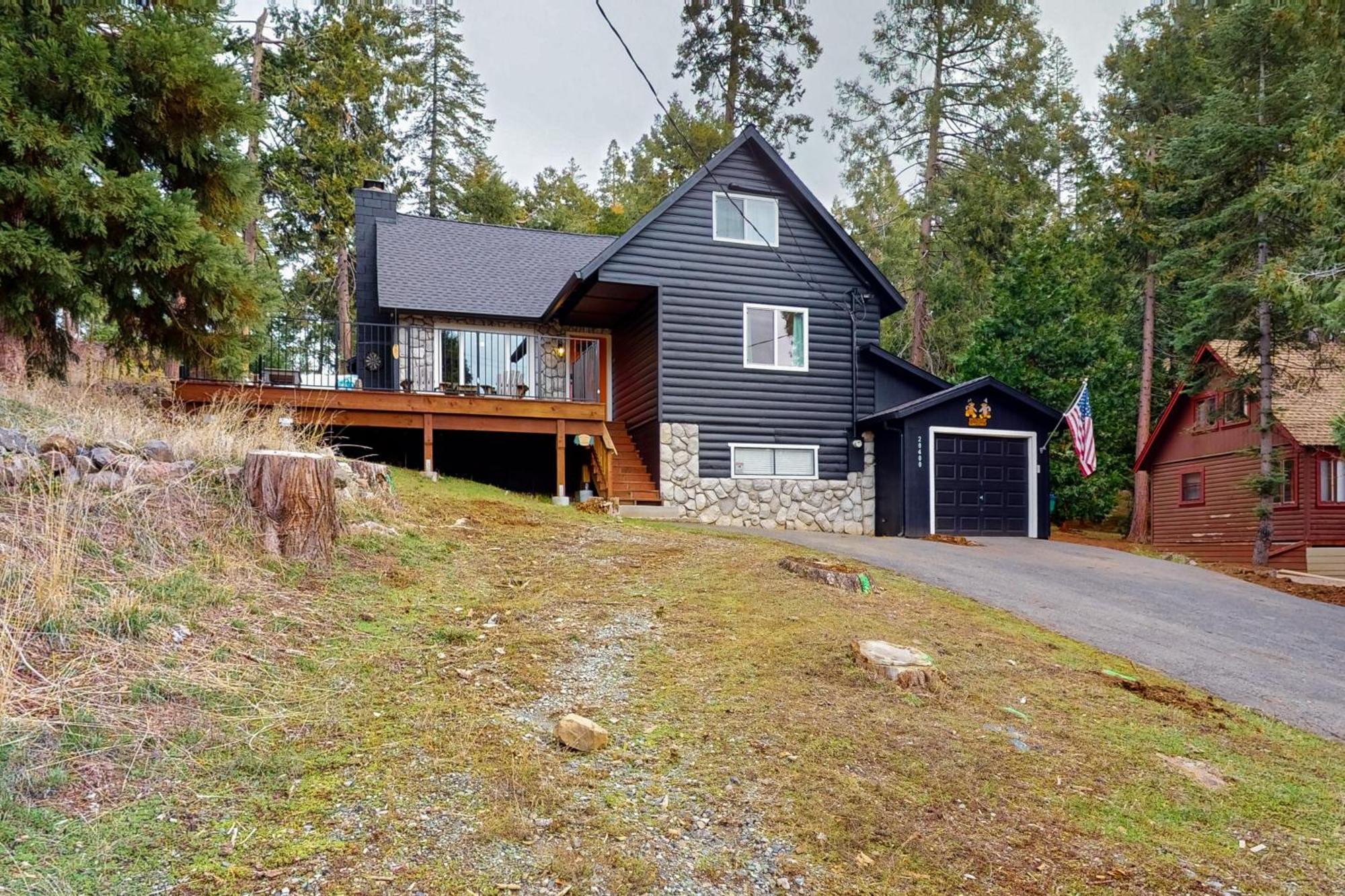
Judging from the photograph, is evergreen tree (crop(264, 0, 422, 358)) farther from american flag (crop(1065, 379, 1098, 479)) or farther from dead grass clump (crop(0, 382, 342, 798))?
american flag (crop(1065, 379, 1098, 479))

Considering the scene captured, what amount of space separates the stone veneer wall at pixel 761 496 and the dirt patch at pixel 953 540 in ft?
4.52

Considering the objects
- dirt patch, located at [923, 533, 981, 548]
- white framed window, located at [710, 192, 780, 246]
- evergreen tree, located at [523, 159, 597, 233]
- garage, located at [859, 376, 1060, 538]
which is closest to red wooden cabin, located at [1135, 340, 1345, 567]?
garage, located at [859, 376, 1060, 538]

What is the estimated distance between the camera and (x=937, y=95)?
2247cm

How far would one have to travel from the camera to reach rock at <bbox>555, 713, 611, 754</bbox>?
3576mm

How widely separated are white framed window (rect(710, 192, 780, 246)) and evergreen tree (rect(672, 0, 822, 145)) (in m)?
11.7

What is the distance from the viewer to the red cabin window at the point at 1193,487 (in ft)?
70.6

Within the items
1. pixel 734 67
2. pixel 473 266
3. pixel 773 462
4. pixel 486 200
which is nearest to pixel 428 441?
pixel 773 462

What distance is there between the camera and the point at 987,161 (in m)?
22.5

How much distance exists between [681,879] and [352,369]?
655 inches

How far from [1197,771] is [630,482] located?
10.9m

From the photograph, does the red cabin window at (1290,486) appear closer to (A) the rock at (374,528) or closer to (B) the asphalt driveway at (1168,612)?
(B) the asphalt driveway at (1168,612)

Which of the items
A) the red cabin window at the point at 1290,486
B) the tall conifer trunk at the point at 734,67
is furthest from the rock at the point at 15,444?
the tall conifer trunk at the point at 734,67

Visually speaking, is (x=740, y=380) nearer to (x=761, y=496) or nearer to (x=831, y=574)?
(x=761, y=496)

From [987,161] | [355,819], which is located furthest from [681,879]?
[987,161]
